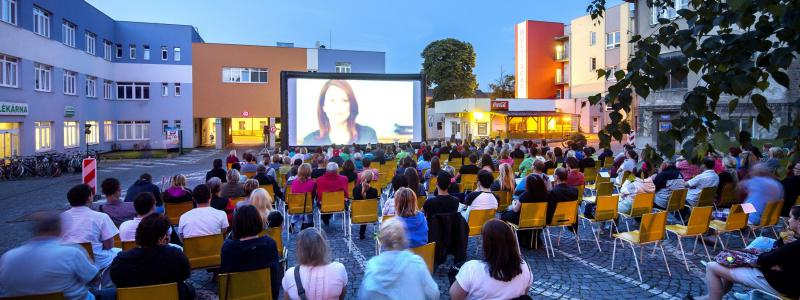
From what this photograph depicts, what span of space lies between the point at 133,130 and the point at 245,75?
781 centimetres

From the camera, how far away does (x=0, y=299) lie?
3133mm

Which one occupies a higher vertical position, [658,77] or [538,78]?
[538,78]

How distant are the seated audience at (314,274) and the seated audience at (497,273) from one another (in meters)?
0.79

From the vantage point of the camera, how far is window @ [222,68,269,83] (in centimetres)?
3462

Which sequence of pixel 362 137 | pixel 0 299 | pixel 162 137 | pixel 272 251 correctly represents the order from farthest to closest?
pixel 162 137 → pixel 362 137 → pixel 272 251 → pixel 0 299

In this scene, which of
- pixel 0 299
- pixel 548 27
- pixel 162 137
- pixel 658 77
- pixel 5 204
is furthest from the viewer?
pixel 548 27

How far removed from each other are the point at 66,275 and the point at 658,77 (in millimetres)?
3688

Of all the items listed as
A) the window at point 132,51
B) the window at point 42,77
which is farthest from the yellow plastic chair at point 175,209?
the window at point 132,51

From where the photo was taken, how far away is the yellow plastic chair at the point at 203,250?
4.71m

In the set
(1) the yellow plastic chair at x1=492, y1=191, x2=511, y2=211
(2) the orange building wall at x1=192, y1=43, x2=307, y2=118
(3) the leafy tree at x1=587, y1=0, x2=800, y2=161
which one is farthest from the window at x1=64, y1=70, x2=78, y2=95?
(3) the leafy tree at x1=587, y1=0, x2=800, y2=161

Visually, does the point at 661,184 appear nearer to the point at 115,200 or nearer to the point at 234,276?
the point at 234,276

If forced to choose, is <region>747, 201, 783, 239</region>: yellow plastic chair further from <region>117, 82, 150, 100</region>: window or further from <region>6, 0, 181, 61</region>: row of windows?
<region>117, 82, 150, 100</region>: window

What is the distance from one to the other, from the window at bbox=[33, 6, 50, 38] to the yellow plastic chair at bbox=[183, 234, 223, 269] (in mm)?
22558

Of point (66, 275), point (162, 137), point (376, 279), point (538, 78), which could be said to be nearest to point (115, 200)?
point (66, 275)
